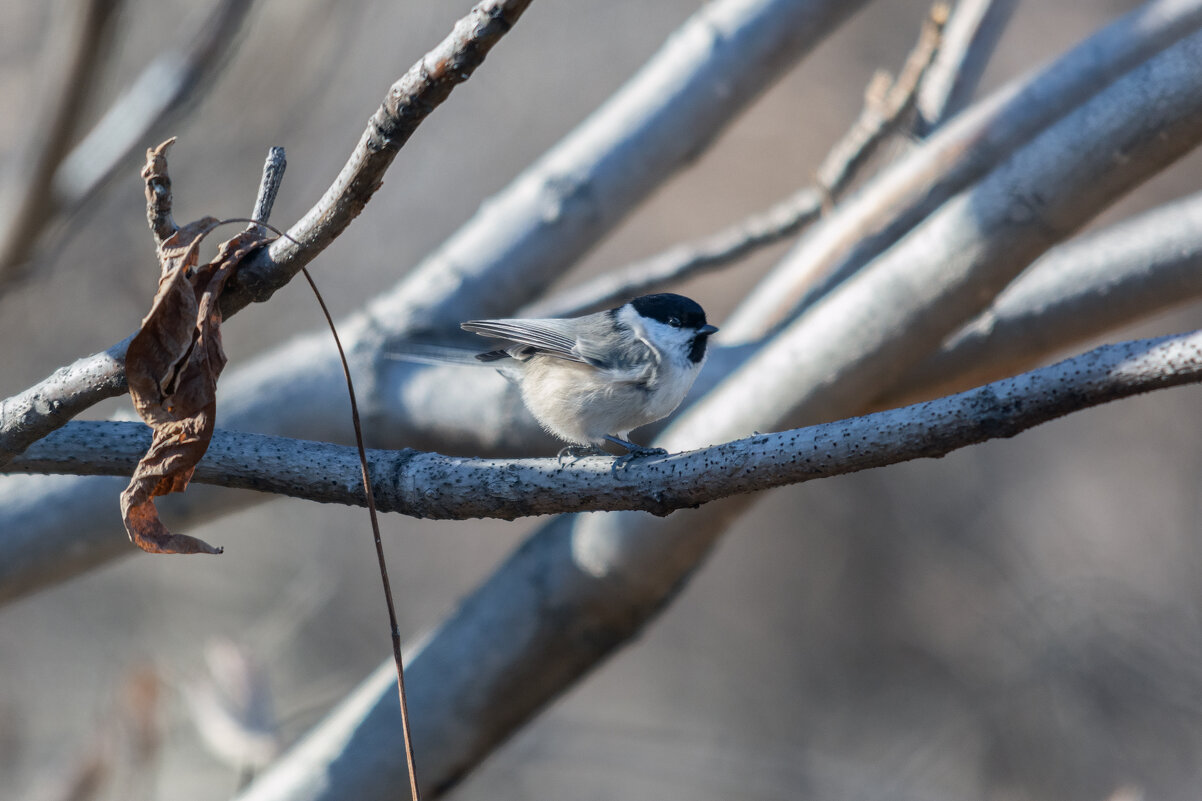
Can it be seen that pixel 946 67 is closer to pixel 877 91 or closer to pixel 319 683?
pixel 877 91

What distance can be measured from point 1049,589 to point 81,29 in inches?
201

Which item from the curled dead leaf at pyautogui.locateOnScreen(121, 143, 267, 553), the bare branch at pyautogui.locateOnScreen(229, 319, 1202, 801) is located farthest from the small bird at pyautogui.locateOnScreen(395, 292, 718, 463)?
the curled dead leaf at pyautogui.locateOnScreen(121, 143, 267, 553)

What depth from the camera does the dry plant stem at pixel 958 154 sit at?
256cm

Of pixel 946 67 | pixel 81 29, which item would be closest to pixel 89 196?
pixel 81 29

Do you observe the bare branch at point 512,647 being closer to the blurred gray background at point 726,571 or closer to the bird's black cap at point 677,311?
the bird's black cap at point 677,311

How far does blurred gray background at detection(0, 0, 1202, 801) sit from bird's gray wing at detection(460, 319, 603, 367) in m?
2.77

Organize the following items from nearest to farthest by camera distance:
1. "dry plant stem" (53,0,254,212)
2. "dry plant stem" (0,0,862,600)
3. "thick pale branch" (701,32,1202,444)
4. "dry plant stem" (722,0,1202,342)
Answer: "thick pale branch" (701,32,1202,444) < "dry plant stem" (53,0,254,212) < "dry plant stem" (722,0,1202,342) < "dry plant stem" (0,0,862,600)

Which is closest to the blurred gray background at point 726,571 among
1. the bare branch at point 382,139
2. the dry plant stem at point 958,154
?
the dry plant stem at point 958,154

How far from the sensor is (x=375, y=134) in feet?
3.81

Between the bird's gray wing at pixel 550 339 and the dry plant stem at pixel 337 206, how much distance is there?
1013mm

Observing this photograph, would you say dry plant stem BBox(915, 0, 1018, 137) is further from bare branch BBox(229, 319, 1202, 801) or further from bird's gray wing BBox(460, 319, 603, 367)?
bare branch BBox(229, 319, 1202, 801)

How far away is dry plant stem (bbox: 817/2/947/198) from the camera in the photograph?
2.90 m

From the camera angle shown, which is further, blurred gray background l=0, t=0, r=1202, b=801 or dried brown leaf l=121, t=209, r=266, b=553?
blurred gray background l=0, t=0, r=1202, b=801

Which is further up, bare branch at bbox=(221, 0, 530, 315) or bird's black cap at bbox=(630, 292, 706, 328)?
bare branch at bbox=(221, 0, 530, 315)
